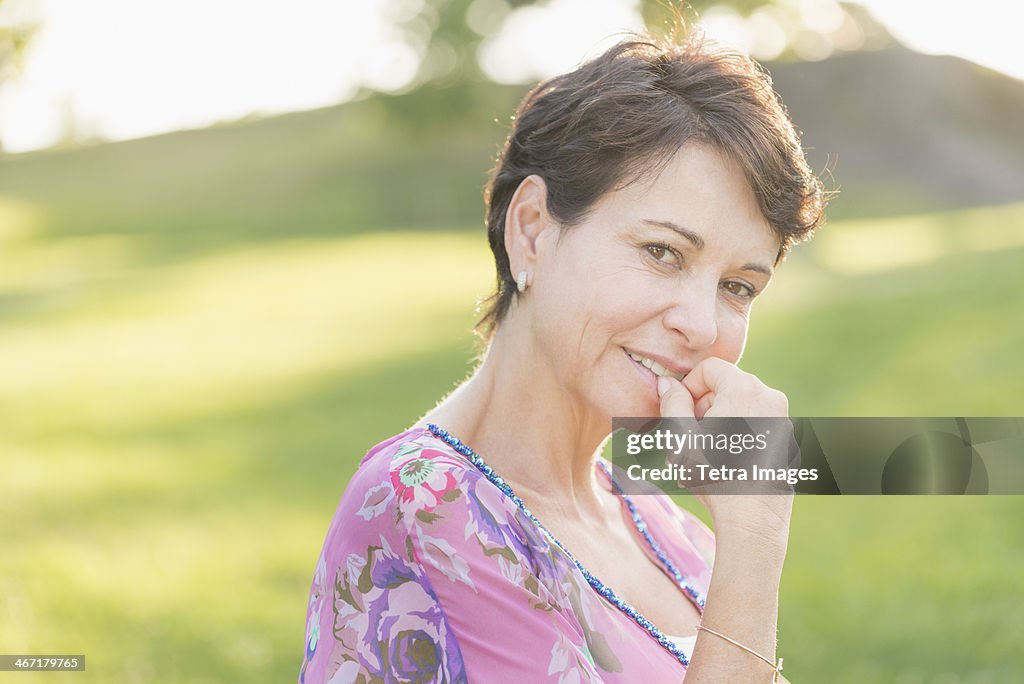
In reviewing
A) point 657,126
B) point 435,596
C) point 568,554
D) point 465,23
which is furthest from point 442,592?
point 465,23

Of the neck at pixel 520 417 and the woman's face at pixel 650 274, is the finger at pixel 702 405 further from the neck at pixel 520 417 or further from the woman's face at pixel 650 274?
the neck at pixel 520 417

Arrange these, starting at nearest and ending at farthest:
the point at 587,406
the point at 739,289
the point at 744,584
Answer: the point at 744,584, the point at 739,289, the point at 587,406

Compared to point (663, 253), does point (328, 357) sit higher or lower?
higher

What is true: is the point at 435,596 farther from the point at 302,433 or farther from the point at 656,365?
the point at 302,433

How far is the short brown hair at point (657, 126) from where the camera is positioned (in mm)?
2432

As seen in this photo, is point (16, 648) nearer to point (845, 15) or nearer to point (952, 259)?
point (952, 259)

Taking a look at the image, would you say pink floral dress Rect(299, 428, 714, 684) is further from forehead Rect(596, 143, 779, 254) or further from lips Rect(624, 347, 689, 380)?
forehead Rect(596, 143, 779, 254)

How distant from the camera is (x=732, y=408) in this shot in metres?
2.38

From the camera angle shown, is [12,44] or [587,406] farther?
[12,44]

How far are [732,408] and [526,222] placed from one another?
62cm

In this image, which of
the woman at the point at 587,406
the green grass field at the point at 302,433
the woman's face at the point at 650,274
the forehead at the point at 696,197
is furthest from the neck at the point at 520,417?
the green grass field at the point at 302,433

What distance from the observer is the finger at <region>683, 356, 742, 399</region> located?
2439mm

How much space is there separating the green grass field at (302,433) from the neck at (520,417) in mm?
3671

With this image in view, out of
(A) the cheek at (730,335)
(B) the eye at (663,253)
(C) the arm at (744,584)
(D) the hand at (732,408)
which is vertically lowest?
(C) the arm at (744,584)
